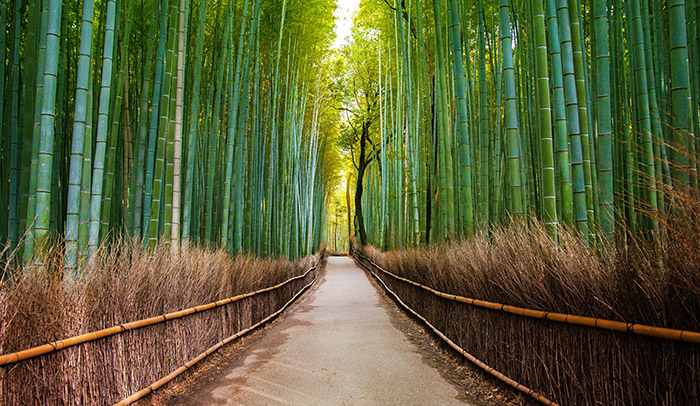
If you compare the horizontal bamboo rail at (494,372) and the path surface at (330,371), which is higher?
the horizontal bamboo rail at (494,372)

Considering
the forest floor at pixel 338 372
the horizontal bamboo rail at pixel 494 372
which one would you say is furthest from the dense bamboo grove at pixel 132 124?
the horizontal bamboo rail at pixel 494 372

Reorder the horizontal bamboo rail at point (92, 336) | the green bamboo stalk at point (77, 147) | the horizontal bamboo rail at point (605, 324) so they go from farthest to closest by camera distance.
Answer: the green bamboo stalk at point (77, 147), the horizontal bamboo rail at point (92, 336), the horizontal bamboo rail at point (605, 324)

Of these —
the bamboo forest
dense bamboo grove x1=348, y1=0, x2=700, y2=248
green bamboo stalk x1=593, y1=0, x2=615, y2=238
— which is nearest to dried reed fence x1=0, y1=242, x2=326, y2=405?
the bamboo forest

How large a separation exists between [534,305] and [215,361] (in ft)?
6.91

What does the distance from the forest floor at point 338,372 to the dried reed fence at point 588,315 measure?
0.24 metres

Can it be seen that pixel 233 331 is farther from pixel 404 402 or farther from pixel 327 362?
pixel 404 402

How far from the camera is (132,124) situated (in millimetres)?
4570

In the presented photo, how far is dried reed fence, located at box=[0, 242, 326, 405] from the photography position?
1501mm

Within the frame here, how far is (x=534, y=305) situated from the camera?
203 cm

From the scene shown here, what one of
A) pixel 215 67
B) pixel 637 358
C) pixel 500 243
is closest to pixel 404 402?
pixel 500 243

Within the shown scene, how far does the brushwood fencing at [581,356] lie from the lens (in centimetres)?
126

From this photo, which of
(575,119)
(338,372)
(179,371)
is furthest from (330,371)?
(575,119)

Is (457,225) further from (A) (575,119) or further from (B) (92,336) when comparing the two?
(B) (92,336)

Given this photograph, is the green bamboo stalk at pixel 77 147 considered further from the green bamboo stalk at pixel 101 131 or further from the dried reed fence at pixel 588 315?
the dried reed fence at pixel 588 315
